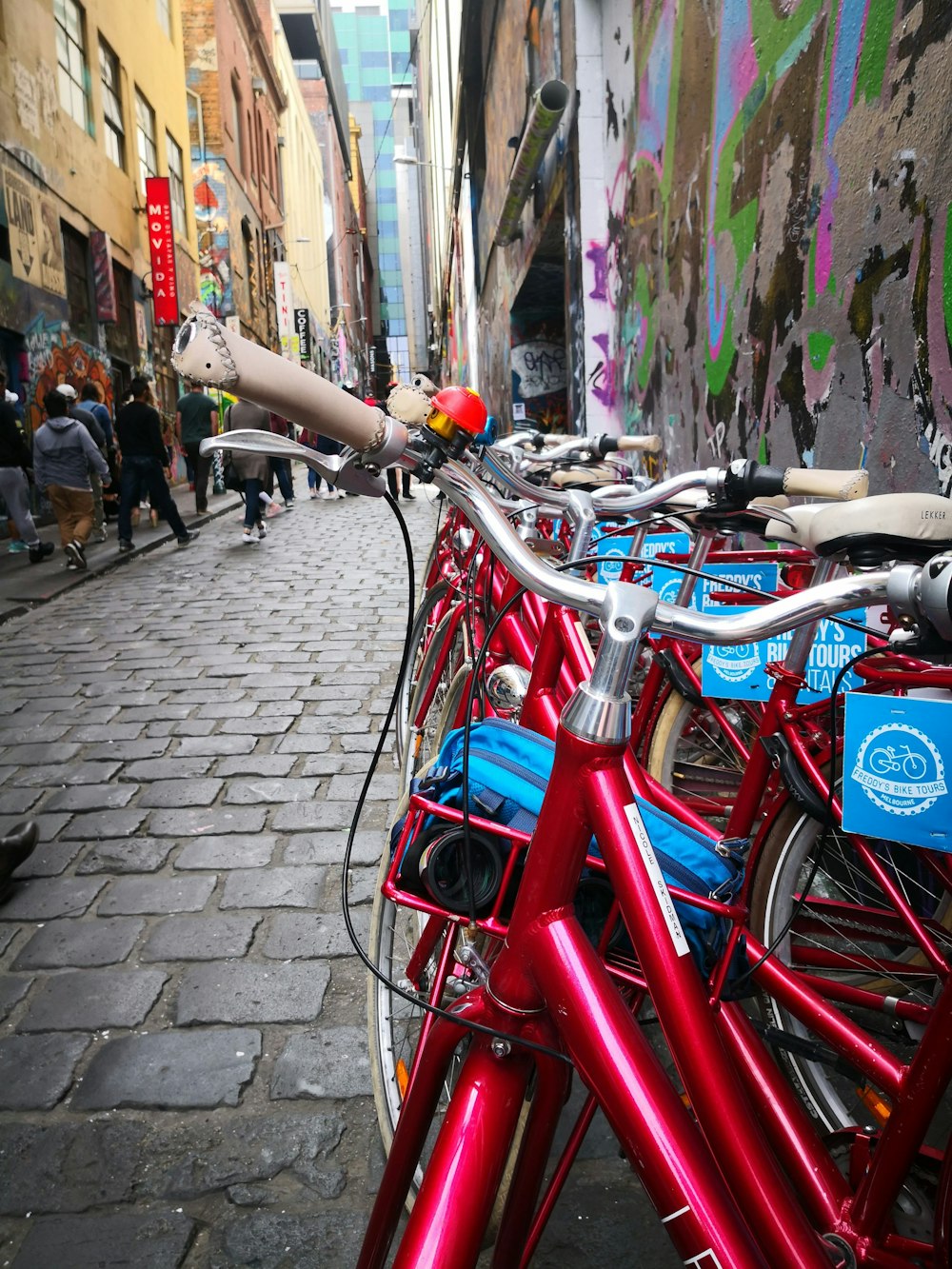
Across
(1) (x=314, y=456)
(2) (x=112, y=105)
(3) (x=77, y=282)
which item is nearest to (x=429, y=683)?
(1) (x=314, y=456)

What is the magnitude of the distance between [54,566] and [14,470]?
3.23 feet

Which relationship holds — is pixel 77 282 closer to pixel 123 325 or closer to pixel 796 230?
pixel 123 325

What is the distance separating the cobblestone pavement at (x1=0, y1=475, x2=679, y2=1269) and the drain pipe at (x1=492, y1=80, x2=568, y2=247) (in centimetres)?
494

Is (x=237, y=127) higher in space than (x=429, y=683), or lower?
higher

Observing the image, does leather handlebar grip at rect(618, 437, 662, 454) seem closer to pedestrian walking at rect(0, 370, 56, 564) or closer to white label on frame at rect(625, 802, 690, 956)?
white label on frame at rect(625, 802, 690, 956)

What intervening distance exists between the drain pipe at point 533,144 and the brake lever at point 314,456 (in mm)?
7432

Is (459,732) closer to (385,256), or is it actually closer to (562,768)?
(562,768)

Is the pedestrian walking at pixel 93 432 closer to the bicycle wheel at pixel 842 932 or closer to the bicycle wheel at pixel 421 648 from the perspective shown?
the bicycle wheel at pixel 421 648

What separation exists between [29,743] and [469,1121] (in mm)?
3849

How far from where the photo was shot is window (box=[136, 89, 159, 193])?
54.8ft

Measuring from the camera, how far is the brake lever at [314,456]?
1.23m

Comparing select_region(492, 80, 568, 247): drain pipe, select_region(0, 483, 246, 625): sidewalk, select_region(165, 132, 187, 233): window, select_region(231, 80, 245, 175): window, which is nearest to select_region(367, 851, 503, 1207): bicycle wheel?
select_region(0, 483, 246, 625): sidewalk

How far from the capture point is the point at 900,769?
1.50 metres

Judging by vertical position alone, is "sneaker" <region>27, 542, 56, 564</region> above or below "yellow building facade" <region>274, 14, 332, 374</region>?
below
